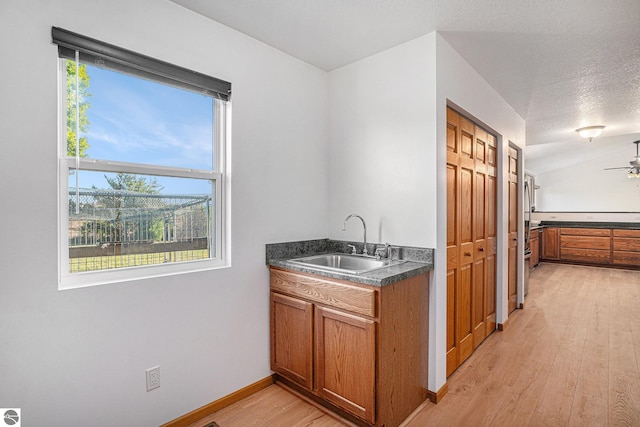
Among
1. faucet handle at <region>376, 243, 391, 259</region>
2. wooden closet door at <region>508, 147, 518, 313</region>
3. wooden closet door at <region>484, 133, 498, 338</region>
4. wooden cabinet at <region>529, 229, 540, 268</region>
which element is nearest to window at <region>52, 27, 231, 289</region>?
faucet handle at <region>376, 243, 391, 259</region>

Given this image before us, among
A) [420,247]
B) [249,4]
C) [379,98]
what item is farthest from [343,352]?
[249,4]

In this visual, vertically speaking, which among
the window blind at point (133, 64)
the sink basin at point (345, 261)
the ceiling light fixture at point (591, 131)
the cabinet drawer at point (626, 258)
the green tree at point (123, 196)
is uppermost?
the ceiling light fixture at point (591, 131)

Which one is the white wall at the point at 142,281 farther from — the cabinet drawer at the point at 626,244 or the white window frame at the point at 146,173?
the cabinet drawer at the point at 626,244

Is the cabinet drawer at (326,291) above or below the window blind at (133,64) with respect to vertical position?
below

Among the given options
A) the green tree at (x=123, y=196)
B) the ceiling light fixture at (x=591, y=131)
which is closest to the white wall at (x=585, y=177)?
the ceiling light fixture at (x=591, y=131)

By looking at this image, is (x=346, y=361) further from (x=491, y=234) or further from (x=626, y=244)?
(x=626, y=244)

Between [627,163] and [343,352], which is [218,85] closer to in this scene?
[343,352]

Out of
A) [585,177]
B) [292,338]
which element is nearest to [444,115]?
[292,338]

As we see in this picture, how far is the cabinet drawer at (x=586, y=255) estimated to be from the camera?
7.08 m

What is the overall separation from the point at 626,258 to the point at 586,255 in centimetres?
65

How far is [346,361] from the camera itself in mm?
1934

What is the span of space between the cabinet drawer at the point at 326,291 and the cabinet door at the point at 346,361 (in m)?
0.06

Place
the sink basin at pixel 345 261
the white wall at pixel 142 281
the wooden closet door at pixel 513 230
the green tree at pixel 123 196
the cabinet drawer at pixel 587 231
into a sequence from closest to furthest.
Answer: the white wall at pixel 142 281, the green tree at pixel 123 196, the sink basin at pixel 345 261, the wooden closet door at pixel 513 230, the cabinet drawer at pixel 587 231

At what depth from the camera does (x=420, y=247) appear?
2246 mm
